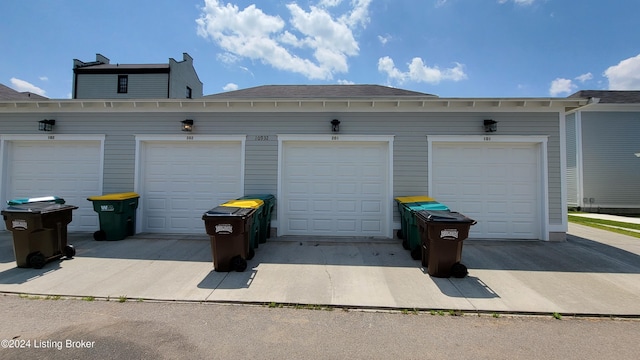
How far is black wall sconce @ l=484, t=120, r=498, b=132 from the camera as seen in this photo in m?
6.38

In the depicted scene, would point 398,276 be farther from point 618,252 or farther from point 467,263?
point 618,252

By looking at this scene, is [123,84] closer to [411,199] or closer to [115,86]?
[115,86]

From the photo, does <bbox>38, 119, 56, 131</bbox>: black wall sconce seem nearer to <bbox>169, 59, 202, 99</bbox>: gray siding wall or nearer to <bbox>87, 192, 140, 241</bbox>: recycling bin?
<bbox>87, 192, 140, 241</bbox>: recycling bin

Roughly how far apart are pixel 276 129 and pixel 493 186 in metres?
5.38

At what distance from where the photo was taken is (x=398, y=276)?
4.27 metres

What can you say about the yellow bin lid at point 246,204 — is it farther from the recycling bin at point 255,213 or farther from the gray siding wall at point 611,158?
the gray siding wall at point 611,158

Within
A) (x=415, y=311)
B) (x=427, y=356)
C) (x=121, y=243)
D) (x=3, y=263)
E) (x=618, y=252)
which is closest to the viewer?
(x=427, y=356)

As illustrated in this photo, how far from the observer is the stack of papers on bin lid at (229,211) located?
14.0ft

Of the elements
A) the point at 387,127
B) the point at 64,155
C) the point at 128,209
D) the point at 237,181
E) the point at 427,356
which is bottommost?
the point at 427,356

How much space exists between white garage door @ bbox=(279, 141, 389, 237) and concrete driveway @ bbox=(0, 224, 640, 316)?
0.70 metres

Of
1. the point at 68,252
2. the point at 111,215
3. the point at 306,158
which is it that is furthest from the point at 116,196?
the point at 306,158

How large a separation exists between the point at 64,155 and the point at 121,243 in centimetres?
319

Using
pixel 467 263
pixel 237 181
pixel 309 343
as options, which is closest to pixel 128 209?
pixel 237 181

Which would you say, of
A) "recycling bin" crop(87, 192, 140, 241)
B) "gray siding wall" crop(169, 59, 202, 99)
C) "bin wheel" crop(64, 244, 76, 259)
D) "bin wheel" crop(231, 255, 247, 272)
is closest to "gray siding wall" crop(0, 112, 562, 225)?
"recycling bin" crop(87, 192, 140, 241)
